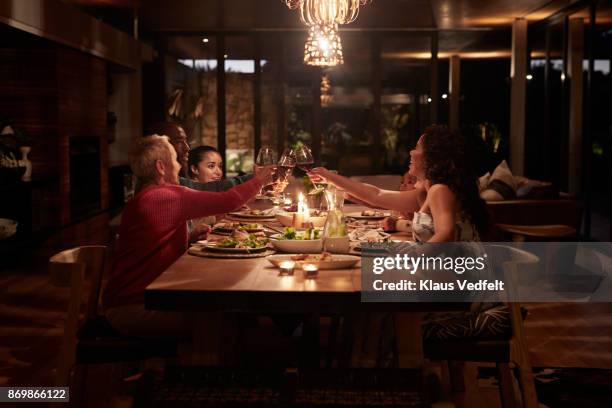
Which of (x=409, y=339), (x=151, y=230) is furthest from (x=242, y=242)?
(x=409, y=339)

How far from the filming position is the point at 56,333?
15.9 ft

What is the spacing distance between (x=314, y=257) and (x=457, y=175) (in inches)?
30.3

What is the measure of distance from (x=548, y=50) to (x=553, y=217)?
310 cm

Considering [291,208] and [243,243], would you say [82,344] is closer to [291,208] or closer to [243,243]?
[243,243]

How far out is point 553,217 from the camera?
676 cm

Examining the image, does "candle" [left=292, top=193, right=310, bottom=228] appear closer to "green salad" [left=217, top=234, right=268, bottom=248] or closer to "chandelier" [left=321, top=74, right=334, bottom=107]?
"green salad" [left=217, top=234, right=268, bottom=248]

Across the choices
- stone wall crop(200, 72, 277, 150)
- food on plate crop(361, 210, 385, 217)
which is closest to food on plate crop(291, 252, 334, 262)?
food on plate crop(361, 210, 385, 217)

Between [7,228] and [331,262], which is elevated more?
[331,262]

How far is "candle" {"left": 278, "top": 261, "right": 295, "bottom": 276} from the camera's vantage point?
8.14ft

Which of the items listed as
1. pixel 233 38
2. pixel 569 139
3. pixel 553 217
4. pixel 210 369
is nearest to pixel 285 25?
pixel 233 38

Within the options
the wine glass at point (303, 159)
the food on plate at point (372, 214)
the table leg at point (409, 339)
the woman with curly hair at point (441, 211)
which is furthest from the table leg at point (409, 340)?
the food on plate at point (372, 214)

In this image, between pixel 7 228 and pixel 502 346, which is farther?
pixel 7 228

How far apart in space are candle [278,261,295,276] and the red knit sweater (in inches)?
24.7

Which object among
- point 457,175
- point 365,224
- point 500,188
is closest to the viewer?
point 457,175
